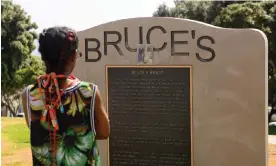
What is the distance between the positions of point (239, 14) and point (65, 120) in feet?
51.5

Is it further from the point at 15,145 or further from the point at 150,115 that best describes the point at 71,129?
the point at 15,145

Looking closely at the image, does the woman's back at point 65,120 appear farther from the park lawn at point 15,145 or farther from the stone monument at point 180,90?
the park lawn at point 15,145

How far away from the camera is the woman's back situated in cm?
279

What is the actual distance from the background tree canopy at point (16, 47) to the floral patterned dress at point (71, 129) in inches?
856

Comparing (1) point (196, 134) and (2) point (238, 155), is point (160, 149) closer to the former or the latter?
(1) point (196, 134)

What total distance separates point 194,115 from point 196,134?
23cm

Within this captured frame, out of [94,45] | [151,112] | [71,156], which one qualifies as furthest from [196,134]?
[71,156]

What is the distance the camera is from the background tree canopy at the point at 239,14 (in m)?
17.7

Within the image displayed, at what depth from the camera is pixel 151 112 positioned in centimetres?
550

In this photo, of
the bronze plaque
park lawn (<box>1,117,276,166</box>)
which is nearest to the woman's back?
the bronze plaque

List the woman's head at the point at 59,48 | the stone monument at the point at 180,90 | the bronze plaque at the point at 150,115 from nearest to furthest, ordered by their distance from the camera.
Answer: the woman's head at the point at 59,48 < the stone monument at the point at 180,90 < the bronze plaque at the point at 150,115

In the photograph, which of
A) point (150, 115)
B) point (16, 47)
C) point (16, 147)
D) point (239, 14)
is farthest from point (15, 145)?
point (16, 47)

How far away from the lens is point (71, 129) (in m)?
2.82

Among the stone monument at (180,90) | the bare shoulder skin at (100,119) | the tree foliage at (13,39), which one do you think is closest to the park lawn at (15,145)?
the stone monument at (180,90)
